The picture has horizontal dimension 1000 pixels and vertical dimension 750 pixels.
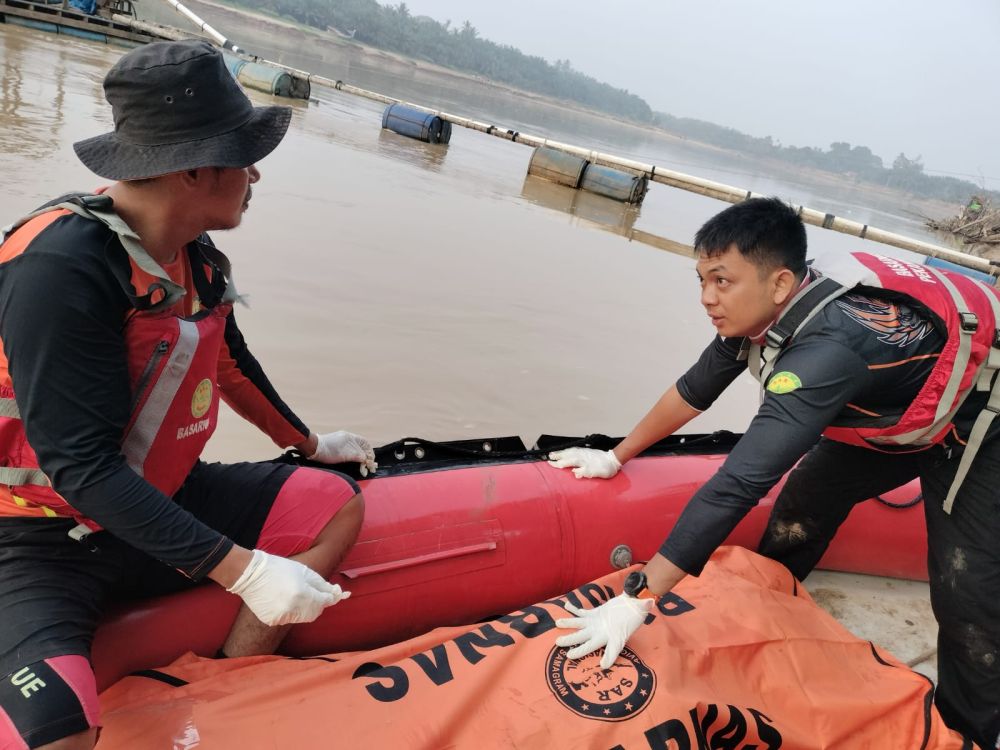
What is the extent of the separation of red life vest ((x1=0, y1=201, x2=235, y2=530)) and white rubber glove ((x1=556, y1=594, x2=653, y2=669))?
3.42 ft

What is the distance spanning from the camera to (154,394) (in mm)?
1489

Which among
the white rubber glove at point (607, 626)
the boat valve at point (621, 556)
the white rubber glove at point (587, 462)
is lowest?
the boat valve at point (621, 556)

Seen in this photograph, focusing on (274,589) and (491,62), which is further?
(491,62)

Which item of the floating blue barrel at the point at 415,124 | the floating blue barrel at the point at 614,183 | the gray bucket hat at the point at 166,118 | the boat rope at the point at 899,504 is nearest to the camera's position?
the gray bucket hat at the point at 166,118

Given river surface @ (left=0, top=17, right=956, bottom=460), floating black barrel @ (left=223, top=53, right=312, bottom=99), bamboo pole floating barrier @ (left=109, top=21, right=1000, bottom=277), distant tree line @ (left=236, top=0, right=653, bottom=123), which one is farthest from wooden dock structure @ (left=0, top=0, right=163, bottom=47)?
distant tree line @ (left=236, top=0, right=653, bottom=123)

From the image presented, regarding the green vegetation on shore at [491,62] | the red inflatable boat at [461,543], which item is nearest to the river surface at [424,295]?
the red inflatable boat at [461,543]

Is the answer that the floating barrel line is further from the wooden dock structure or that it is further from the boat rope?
the wooden dock structure

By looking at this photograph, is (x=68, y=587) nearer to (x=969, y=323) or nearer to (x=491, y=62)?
(x=969, y=323)

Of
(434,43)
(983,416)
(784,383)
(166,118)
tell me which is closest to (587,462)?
(784,383)

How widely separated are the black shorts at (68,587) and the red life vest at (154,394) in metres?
0.08

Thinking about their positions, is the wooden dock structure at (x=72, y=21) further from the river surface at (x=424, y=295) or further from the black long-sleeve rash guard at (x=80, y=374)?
the black long-sleeve rash guard at (x=80, y=374)

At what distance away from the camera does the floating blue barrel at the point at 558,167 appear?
12.6 m

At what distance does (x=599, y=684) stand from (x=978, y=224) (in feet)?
72.1

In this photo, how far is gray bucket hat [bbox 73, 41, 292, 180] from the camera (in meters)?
1.35
